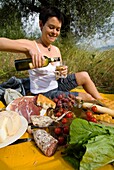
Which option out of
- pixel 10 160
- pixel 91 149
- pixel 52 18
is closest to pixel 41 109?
pixel 10 160

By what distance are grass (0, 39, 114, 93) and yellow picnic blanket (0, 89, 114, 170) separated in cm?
275

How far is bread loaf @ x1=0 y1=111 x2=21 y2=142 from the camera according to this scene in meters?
1.24

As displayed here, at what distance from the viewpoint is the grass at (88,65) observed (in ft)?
14.6

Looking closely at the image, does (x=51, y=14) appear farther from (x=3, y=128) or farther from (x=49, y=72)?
(x=3, y=128)

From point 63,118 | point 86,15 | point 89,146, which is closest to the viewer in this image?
point 89,146

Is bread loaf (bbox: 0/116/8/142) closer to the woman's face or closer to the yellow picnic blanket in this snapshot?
the yellow picnic blanket

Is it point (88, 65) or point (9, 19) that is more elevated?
point (9, 19)

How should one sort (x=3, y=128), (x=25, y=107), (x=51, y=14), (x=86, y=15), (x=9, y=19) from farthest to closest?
(x=9, y=19), (x=86, y=15), (x=51, y=14), (x=25, y=107), (x=3, y=128)

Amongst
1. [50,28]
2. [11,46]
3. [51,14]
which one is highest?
[51,14]

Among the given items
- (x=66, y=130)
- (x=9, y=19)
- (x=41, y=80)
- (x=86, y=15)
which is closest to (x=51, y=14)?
(x=41, y=80)

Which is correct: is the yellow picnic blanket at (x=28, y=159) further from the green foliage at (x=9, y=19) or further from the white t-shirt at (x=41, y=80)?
the green foliage at (x=9, y=19)

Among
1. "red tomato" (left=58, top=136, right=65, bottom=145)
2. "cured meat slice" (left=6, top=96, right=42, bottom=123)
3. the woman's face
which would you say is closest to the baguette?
"cured meat slice" (left=6, top=96, right=42, bottom=123)

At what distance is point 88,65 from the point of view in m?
4.90

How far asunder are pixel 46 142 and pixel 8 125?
0.26 meters
